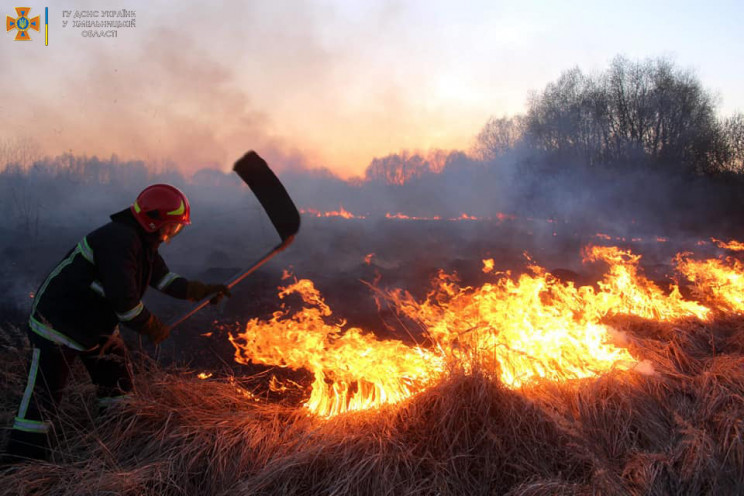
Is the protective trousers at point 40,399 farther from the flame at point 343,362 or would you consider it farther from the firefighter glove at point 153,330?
the flame at point 343,362

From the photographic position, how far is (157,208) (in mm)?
3023

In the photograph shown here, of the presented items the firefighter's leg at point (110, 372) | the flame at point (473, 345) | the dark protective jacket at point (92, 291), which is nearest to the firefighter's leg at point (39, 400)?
the dark protective jacket at point (92, 291)

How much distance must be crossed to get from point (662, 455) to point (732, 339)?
2.83 meters

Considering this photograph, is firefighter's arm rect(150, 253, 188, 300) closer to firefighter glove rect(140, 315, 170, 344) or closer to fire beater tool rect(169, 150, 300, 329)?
fire beater tool rect(169, 150, 300, 329)

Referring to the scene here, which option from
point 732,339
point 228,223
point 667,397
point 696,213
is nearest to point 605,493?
point 667,397

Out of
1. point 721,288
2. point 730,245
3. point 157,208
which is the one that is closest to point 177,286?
point 157,208

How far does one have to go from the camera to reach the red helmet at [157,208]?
3.03 meters

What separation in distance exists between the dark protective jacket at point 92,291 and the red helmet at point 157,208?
0.42 feet

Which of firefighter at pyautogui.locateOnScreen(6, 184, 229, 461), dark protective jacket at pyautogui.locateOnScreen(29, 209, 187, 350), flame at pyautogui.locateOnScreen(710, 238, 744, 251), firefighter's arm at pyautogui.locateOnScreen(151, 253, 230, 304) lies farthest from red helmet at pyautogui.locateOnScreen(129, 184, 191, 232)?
flame at pyautogui.locateOnScreen(710, 238, 744, 251)

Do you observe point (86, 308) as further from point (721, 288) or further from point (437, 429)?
point (721, 288)

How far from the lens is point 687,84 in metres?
21.6

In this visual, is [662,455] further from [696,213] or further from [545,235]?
[696,213]

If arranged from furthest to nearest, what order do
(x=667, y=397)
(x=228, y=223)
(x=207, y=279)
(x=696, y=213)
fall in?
(x=696, y=213) → (x=228, y=223) → (x=207, y=279) → (x=667, y=397)

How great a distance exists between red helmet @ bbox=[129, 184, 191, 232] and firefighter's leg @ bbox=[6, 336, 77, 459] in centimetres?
102
